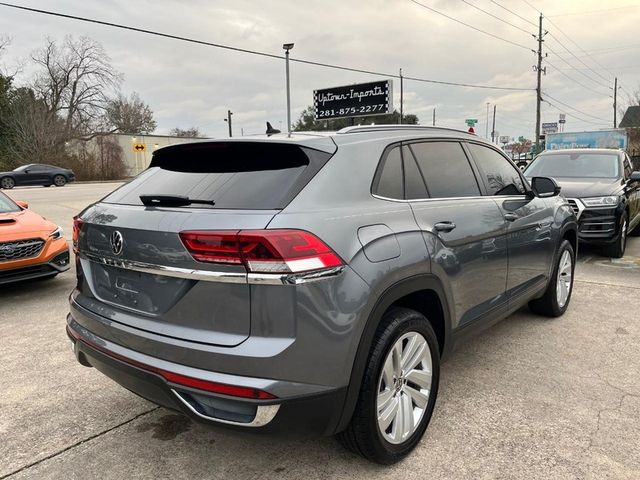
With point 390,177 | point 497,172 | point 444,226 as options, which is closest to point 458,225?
point 444,226

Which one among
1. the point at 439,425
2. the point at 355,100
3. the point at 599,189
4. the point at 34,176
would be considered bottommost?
the point at 439,425

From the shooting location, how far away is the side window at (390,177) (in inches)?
102

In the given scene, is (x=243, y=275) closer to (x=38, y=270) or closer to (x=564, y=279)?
(x=564, y=279)

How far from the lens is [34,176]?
27953 mm

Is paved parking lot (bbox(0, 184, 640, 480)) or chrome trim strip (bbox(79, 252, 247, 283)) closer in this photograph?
chrome trim strip (bbox(79, 252, 247, 283))

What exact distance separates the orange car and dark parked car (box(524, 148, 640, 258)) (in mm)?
6926

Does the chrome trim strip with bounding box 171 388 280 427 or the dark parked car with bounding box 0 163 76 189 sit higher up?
the dark parked car with bounding box 0 163 76 189

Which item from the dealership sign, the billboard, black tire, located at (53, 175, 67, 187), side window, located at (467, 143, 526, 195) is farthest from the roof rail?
black tire, located at (53, 175, 67, 187)

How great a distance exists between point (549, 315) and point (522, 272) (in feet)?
4.23

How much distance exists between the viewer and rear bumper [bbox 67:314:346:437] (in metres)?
2.03

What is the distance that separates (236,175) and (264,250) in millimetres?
564

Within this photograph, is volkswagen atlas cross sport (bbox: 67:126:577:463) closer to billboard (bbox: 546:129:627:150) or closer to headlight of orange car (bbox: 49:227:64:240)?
headlight of orange car (bbox: 49:227:64:240)

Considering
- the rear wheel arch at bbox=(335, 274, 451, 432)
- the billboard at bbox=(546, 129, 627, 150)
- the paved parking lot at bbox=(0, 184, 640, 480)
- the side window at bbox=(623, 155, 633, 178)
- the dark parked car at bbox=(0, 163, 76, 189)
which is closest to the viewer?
the rear wheel arch at bbox=(335, 274, 451, 432)

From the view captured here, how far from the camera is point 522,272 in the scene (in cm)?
382
